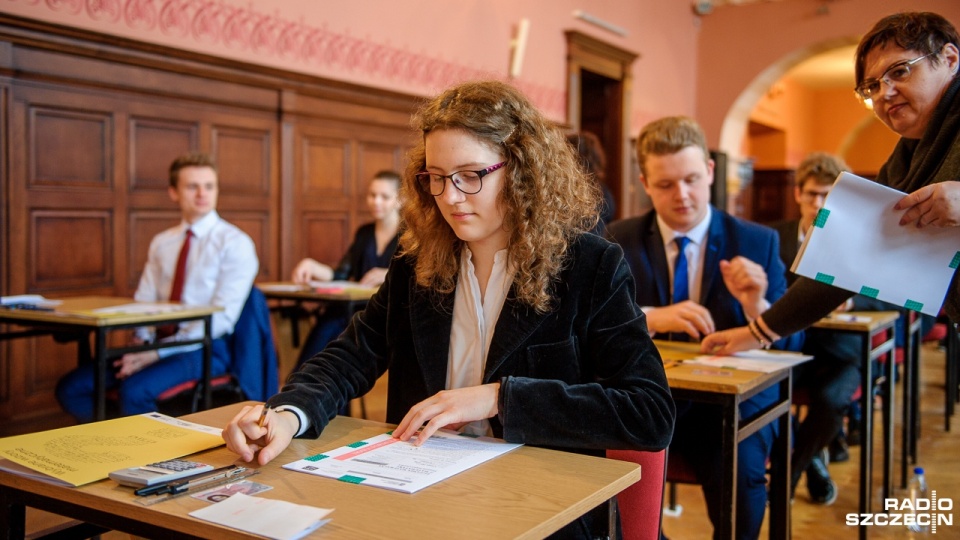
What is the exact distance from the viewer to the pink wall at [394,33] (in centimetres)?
447

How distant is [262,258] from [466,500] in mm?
4492

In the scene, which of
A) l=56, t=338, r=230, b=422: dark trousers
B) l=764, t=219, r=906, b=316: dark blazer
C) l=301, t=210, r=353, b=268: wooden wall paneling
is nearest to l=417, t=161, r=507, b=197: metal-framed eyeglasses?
l=56, t=338, r=230, b=422: dark trousers

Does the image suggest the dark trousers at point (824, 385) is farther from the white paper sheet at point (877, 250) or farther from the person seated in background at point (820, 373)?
the white paper sheet at point (877, 250)

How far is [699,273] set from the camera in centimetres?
258

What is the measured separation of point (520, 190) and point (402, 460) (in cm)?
54

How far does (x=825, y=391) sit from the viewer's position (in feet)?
10.5

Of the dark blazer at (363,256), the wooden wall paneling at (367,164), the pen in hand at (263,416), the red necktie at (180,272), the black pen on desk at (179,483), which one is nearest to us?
the black pen on desk at (179,483)

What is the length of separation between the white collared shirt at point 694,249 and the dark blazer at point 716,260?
0.7 inches

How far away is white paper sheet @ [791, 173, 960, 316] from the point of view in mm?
1768

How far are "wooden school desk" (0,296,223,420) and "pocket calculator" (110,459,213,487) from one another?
1.75 metres

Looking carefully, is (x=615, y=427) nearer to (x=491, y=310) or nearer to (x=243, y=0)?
(x=491, y=310)

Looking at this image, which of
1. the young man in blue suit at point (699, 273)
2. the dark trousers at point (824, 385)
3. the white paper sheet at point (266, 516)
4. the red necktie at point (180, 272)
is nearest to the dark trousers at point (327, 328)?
the red necktie at point (180, 272)

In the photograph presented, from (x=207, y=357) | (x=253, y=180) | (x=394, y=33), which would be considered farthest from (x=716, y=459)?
(x=394, y=33)

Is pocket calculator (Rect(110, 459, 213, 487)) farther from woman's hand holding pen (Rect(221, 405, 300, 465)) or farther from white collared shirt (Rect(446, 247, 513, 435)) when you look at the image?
white collared shirt (Rect(446, 247, 513, 435))
